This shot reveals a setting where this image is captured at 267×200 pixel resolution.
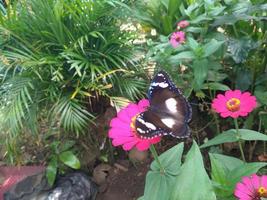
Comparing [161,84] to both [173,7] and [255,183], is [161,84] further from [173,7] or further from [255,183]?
[173,7]

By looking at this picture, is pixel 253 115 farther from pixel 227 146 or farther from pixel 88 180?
pixel 88 180

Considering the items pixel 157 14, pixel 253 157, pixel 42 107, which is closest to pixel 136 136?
pixel 253 157

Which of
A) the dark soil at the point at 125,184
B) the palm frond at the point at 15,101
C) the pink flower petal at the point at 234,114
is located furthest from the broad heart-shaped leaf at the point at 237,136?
the palm frond at the point at 15,101

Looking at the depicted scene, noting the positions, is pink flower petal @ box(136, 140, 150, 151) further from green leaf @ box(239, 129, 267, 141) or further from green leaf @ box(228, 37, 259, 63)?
green leaf @ box(228, 37, 259, 63)

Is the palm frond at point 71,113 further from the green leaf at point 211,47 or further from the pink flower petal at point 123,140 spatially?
the pink flower petal at point 123,140

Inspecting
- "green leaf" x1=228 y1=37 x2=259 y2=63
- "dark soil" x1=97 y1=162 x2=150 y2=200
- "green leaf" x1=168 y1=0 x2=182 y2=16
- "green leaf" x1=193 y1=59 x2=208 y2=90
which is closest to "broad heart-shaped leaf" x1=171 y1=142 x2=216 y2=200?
"green leaf" x1=193 y1=59 x2=208 y2=90

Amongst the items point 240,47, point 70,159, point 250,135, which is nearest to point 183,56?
point 240,47
